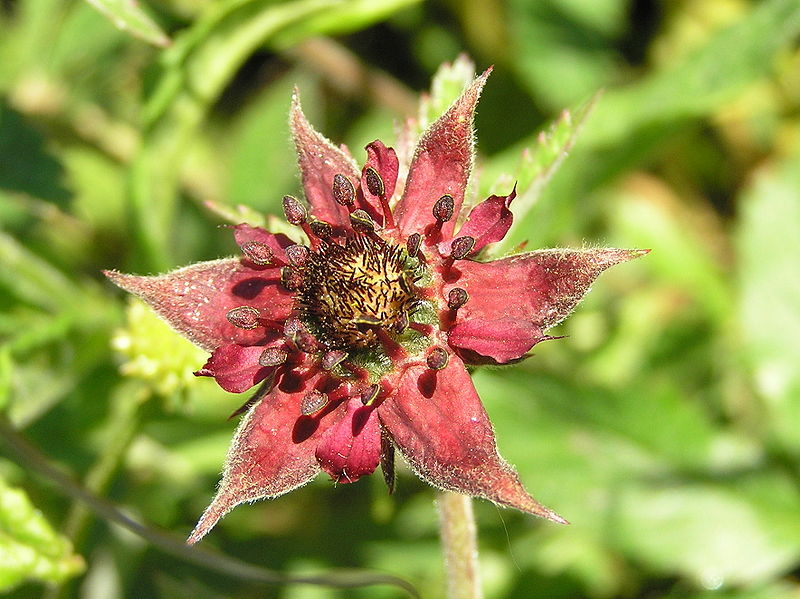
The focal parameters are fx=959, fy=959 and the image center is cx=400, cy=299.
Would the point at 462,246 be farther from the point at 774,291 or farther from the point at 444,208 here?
the point at 774,291

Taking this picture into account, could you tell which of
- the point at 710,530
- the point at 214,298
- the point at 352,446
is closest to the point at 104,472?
the point at 214,298

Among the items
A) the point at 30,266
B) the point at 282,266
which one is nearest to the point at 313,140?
the point at 282,266

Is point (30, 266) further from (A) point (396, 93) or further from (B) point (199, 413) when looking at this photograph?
(A) point (396, 93)

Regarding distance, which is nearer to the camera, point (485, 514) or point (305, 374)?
point (305, 374)

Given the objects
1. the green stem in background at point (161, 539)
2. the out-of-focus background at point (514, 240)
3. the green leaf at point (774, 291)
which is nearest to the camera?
the green stem in background at point (161, 539)

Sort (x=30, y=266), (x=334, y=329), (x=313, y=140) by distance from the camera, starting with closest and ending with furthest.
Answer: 1. (x=334, y=329)
2. (x=313, y=140)
3. (x=30, y=266)

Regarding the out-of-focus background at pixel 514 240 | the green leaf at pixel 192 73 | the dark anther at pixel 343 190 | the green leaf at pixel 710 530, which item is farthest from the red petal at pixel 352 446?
the green leaf at pixel 710 530

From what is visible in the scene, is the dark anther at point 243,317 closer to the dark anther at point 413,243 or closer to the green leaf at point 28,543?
the dark anther at point 413,243
